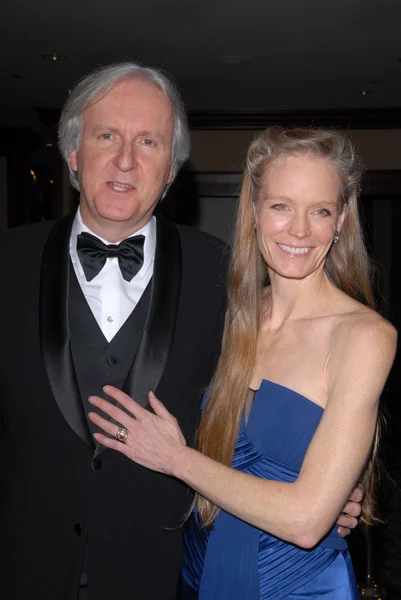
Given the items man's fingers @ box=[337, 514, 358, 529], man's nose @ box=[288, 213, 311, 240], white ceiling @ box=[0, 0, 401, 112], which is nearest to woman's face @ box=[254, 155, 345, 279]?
man's nose @ box=[288, 213, 311, 240]

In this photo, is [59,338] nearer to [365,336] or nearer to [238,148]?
[365,336]

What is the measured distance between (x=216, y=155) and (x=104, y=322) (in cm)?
692

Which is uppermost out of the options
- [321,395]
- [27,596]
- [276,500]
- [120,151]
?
[120,151]

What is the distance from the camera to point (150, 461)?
2.09m

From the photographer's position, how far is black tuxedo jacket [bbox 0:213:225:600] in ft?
7.35

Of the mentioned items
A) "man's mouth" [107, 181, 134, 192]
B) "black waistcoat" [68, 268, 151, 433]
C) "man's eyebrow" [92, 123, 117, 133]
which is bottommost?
"black waistcoat" [68, 268, 151, 433]

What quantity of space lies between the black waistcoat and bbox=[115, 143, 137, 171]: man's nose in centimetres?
40

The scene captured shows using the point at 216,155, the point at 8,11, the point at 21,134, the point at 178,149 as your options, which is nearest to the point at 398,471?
the point at 216,155

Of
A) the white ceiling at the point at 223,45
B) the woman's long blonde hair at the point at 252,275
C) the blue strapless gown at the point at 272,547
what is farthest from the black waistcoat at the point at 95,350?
the white ceiling at the point at 223,45

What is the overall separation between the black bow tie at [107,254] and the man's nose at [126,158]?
208 mm

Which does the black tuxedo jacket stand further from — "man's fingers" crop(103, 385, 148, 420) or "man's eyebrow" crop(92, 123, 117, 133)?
"man's eyebrow" crop(92, 123, 117, 133)

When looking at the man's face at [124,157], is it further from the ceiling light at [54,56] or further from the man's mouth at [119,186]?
the ceiling light at [54,56]

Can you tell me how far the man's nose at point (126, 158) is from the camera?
7.78ft

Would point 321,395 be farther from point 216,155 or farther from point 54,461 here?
point 216,155
